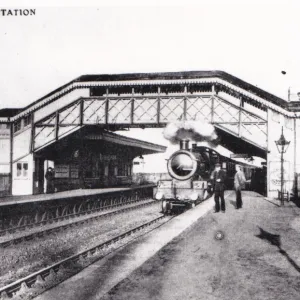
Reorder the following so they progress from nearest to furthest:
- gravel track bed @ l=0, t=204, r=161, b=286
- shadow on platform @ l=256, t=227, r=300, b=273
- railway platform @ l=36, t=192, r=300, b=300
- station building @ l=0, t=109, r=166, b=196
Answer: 1. railway platform @ l=36, t=192, r=300, b=300
2. shadow on platform @ l=256, t=227, r=300, b=273
3. gravel track bed @ l=0, t=204, r=161, b=286
4. station building @ l=0, t=109, r=166, b=196

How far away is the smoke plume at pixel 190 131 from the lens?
15.9m

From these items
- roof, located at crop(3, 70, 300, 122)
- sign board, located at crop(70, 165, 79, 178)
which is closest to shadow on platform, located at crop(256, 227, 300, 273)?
roof, located at crop(3, 70, 300, 122)

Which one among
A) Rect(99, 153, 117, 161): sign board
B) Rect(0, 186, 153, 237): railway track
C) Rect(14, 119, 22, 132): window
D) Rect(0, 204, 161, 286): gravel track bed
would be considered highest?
Rect(14, 119, 22, 132): window

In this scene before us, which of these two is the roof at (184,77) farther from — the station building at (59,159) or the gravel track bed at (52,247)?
the gravel track bed at (52,247)

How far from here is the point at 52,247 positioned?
8875 mm

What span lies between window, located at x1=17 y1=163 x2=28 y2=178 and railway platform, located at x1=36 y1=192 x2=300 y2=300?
12.0m

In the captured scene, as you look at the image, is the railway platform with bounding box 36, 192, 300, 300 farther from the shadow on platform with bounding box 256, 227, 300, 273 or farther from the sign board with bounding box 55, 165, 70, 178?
the sign board with bounding box 55, 165, 70, 178

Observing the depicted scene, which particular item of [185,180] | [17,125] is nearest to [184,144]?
[185,180]

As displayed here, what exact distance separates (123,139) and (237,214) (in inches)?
484

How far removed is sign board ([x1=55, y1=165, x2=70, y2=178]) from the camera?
71.8 ft

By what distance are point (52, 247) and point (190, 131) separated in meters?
9.42

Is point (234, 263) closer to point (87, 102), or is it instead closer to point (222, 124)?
point (222, 124)

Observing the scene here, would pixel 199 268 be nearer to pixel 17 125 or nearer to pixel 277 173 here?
pixel 277 173

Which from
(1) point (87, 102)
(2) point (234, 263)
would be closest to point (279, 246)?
(2) point (234, 263)
